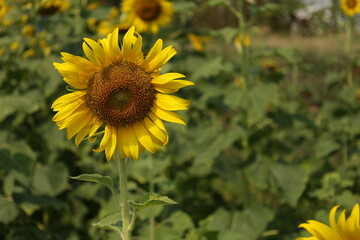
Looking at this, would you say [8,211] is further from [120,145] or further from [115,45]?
[115,45]

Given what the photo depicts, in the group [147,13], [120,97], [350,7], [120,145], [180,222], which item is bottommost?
[180,222]

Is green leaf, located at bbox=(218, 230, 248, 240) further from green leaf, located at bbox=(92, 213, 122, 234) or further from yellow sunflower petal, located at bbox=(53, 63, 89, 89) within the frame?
yellow sunflower petal, located at bbox=(53, 63, 89, 89)

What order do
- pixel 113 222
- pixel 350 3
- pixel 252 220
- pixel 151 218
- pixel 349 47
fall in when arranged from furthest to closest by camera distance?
pixel 349 47, pixel 350 3, pixel 252 220, pixel 151 218, pixel 113 222

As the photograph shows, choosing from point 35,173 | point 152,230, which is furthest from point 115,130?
point 35,173

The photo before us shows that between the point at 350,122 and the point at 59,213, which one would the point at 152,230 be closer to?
the point at 59,213

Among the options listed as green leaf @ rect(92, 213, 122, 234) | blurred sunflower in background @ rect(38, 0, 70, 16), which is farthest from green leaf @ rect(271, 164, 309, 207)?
blurred sunflower in background @ rect(38, 0, 70, 16)

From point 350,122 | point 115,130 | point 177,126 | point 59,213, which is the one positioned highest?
point 115,130

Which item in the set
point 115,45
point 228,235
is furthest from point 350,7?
point 115,45

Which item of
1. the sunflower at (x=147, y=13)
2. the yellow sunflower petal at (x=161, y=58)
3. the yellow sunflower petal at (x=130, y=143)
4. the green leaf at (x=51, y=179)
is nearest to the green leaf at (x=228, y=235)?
the yellow sunflower petal at (x=130, y=143)
